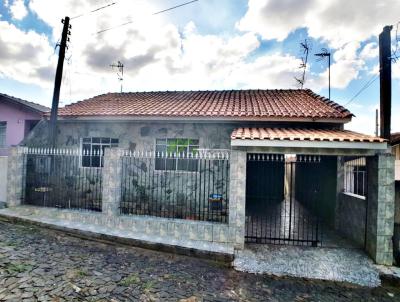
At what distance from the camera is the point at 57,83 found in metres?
9.41

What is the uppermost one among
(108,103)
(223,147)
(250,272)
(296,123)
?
(108,103)

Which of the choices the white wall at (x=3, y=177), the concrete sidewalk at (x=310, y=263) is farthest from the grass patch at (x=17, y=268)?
the white wall at (x=3, y=177)

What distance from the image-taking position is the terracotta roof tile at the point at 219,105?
7.94m

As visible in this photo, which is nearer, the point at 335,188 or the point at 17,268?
the point at 17,268

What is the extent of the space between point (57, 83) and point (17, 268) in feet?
24.2

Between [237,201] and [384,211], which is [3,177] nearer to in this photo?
[237,201]

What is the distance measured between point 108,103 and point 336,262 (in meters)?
10.4

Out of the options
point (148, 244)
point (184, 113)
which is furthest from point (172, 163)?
point (148, 244)

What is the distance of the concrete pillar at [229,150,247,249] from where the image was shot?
5648mm

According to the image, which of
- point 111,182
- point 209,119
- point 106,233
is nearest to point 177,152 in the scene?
point 209,119

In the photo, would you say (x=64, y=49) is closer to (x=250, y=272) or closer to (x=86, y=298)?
(x=86, y=298)

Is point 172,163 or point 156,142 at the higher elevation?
point 156,142

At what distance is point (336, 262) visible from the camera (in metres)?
5.19

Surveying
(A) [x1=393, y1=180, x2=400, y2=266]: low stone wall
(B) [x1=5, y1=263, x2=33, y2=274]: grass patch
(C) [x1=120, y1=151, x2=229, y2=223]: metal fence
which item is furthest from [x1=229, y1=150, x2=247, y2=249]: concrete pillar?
→ (B) [x1=5, y1=263, x2=33, y2=274]: grass patch
